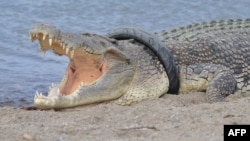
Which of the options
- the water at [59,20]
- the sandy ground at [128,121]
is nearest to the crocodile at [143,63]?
the sandy ground at [128,121]

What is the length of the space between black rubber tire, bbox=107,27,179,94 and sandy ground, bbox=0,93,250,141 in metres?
0.43

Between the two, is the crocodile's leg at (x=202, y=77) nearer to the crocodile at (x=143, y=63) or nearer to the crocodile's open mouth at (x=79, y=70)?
the crocodile at (x=143, y=63)

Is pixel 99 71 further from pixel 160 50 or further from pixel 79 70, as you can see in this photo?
pixel 160 50

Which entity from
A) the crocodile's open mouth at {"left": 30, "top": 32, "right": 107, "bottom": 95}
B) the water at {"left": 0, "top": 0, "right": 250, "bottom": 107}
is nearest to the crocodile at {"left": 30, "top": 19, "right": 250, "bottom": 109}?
the crocodile's open mouth at {"left": 30, "top": 32, "right": 107, "bottom": 95}

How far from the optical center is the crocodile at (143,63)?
7.11m

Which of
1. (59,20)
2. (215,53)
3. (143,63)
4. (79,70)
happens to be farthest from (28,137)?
(59,20)

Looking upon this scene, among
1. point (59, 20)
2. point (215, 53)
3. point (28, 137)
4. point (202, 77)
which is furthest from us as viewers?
point (59, 20)

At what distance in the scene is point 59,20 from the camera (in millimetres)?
14008

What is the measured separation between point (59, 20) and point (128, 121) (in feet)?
26.3

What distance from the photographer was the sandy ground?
5.48 metres

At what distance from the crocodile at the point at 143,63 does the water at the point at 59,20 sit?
1.36 metres

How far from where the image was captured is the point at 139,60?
777 centimetres

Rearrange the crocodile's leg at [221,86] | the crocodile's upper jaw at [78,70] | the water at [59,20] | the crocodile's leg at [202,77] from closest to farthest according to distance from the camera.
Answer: the crocodile's upper jaw at [78,70], the crocodile's leg at [221,86], the crocodile's leg at [202,77], the water at [59,20]

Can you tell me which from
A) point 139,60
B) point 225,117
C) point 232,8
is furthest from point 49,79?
point 232,8
